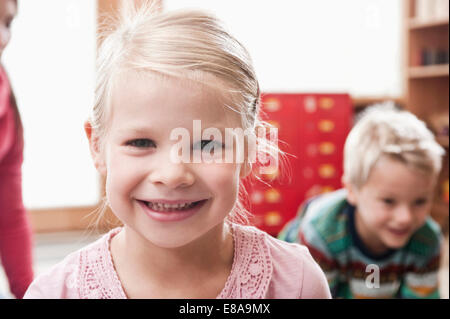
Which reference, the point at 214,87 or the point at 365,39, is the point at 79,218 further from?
the point at 365,39

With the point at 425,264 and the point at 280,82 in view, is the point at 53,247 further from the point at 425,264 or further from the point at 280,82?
the point at 425,264

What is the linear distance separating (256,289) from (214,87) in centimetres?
22

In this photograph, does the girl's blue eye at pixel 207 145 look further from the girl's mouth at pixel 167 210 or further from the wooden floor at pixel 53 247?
the wooden floor at pixel 53 247

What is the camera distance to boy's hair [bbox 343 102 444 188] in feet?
2.17

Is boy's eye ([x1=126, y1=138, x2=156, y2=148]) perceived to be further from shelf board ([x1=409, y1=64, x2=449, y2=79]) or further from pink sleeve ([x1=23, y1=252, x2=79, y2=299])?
shelf board ([x1=409, y1=64, x2=449, y2=79])

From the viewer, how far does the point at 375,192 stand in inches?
27.8

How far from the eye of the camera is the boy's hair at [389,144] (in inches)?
26.1

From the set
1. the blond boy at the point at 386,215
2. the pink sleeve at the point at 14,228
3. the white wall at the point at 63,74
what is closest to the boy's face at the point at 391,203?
the blond boy at the point at 386,215

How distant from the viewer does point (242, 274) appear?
509mm

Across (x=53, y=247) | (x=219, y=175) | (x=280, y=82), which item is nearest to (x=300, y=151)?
(x=280, y=82)

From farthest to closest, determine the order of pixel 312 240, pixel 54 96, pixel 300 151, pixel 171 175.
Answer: pixel 312 240, pixel 300 151, pixel 54 96, pixel 171 175

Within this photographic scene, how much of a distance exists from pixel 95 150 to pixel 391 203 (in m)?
0.43

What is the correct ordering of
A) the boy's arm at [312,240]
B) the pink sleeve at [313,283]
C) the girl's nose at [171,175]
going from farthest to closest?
1. the boy's arm at [312,240]
2. the pink sleeve at [313,283]
3. the girl's nose at [171,175]
